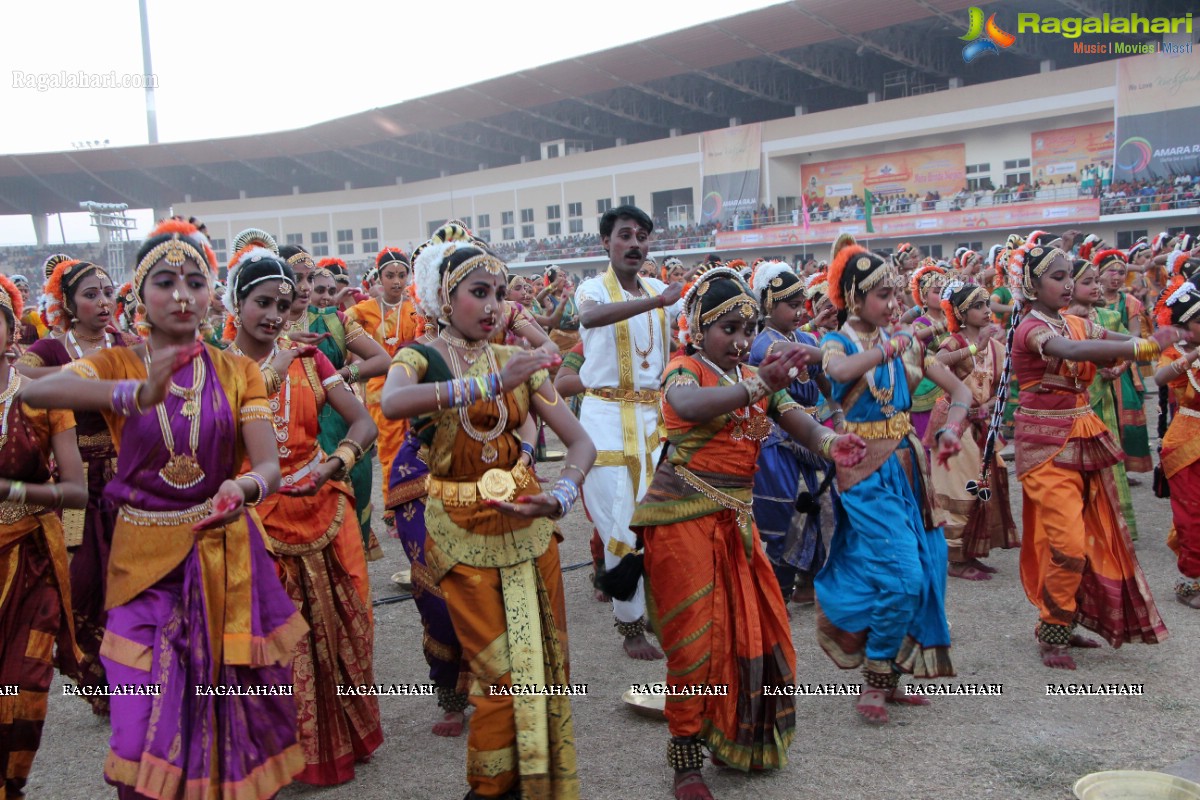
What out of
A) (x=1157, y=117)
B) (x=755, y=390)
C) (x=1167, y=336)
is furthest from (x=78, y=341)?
(x=1157, y=117)

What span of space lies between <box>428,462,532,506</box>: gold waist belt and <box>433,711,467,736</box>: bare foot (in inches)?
60.9

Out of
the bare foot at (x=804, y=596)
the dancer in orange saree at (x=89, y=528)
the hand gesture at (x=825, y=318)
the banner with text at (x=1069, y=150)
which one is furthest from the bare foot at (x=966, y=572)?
the banner with text at (x=1069, y=150)

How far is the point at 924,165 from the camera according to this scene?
3728cm

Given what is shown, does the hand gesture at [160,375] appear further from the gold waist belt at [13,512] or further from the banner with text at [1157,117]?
the banner with text at [1157,117]

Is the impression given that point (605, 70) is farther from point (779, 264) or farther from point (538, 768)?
point (538, 768)

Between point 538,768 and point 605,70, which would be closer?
point 538,768

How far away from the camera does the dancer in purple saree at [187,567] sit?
3.20 meters

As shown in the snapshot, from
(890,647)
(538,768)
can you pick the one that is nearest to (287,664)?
(538,768)

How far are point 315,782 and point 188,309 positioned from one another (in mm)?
2066

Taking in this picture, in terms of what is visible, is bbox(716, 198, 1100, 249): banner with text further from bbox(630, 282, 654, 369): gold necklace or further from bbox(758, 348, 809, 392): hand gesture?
bbox(758, 348, 809, 392): hand gesture

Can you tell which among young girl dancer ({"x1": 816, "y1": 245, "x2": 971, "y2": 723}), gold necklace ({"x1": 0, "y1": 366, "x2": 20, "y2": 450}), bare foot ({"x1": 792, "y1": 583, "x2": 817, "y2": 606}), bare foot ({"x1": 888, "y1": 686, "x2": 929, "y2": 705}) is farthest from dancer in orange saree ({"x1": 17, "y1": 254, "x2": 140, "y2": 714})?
bare foot ({"x1": 792, "y1": 583, "x2": 817, "y2": 606})

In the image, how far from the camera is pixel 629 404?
19.1ft

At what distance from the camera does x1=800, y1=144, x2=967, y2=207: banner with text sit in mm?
36656

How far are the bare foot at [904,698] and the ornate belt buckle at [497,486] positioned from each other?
2390 millimetres
